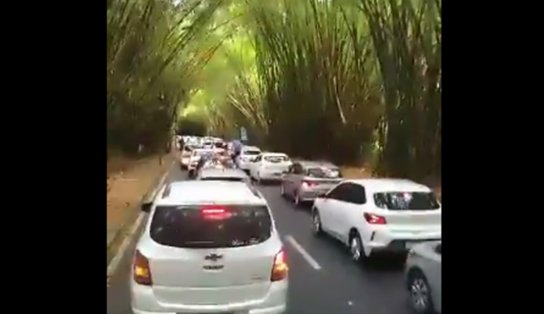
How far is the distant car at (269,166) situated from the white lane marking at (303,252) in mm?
327

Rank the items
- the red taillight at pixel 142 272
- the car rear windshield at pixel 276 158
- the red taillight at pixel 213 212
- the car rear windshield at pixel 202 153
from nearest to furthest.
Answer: the red taillight at pixel 142 272 < the red taillight at pixel 213 212 < the car rear windshield at pixel 202 153 < the car rear windshield at pixel 276 158

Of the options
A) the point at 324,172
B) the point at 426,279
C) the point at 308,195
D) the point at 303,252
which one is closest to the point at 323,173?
the point at 324,172

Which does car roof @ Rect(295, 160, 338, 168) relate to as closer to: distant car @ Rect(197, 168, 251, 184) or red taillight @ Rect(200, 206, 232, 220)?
Answer: distant car @ Rect(197, 168, 251, 184)

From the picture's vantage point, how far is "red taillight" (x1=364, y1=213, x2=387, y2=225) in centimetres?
255

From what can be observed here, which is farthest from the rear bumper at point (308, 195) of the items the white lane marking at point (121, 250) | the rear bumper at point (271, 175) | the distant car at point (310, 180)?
the white lane marking at point (121, 250)

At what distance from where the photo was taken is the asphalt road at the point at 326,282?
7.20ft

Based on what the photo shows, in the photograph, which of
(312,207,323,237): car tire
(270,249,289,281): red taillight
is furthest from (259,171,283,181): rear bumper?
(270,249,289,281): red taillight

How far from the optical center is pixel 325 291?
232 centimetres

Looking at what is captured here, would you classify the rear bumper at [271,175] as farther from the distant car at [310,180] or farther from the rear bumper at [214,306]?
the rear bumper at [214,306]

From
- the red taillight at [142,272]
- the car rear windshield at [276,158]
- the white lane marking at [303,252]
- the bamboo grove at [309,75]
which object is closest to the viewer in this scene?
the red taillight at [142,272]

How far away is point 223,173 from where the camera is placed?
262cm

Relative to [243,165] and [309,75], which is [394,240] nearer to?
[243,165]
